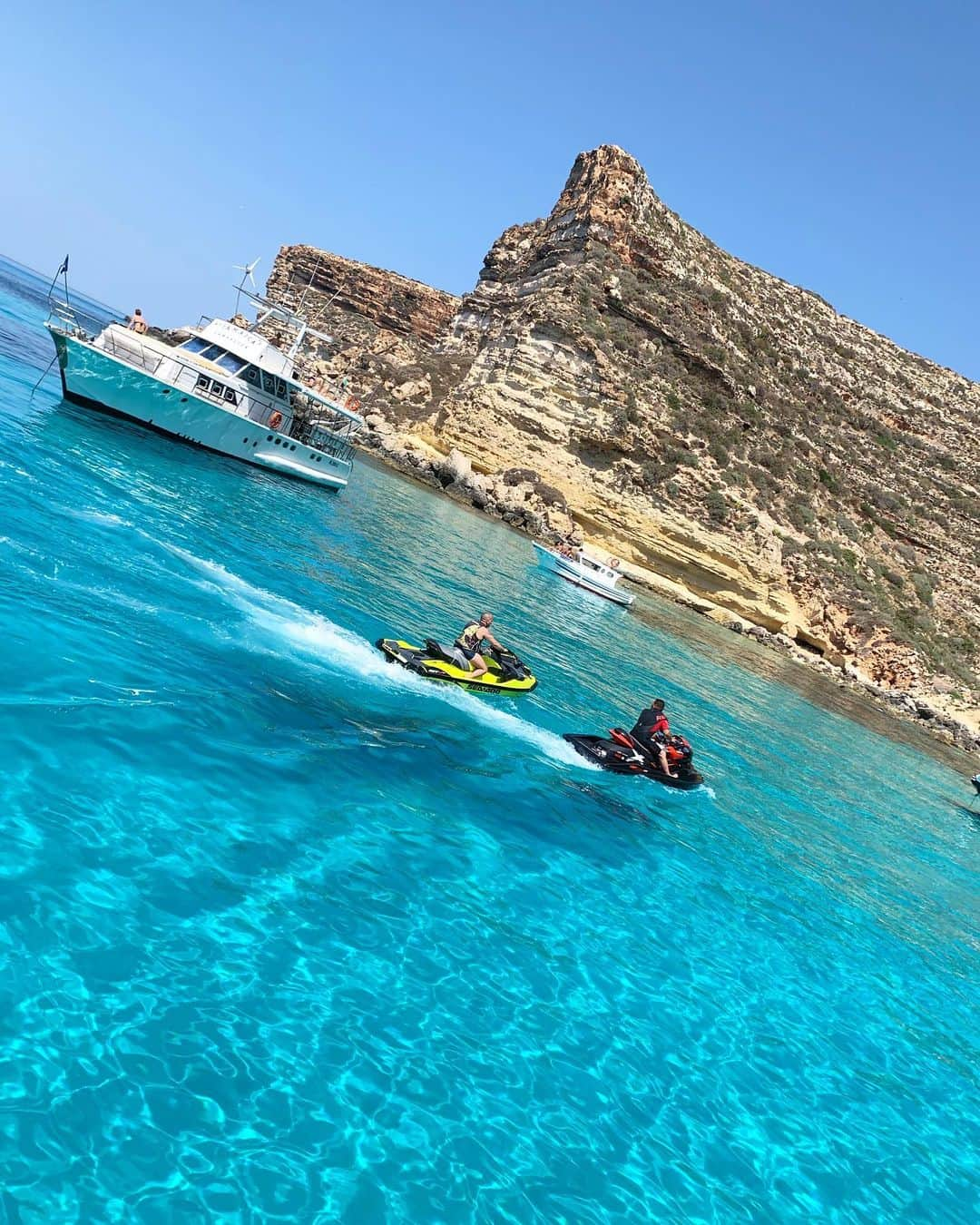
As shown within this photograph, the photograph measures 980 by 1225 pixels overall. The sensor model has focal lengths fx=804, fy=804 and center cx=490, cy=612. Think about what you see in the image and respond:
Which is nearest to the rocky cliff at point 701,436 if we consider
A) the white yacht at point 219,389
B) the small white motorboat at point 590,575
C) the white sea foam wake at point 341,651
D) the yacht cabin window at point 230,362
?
the small white motorboat at point 590,575

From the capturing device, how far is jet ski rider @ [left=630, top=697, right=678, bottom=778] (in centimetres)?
1675

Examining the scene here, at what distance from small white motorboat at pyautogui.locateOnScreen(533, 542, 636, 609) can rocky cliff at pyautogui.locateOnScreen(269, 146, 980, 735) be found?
1234cm

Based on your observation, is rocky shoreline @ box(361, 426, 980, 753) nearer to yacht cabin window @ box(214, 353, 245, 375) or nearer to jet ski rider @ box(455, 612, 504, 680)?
yacht cabin window @ box(214, 353, 245, 375)

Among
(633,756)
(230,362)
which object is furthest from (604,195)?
(633,756)

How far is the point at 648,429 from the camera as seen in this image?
58.2 meters

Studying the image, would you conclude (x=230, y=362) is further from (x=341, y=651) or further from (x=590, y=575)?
(x=341, y=651)

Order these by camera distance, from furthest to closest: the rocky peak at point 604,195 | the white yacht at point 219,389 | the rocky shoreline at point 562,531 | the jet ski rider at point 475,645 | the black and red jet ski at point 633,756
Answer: the rocky peak at point 604,195 → the rocky shoreline at point 562,531 → the white yacht at point 219,389 → the jet ski rider at point 475,645 → the black and red jet ski at point 633,756

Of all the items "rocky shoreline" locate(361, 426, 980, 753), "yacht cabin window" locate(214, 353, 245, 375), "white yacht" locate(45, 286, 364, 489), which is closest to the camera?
"white yacht" locate(45, 286, 364, 489)

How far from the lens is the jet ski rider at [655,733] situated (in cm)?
1675

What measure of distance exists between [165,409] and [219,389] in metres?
2.80

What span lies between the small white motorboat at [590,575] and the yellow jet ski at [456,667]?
24.1 meters

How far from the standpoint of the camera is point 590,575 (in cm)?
4194

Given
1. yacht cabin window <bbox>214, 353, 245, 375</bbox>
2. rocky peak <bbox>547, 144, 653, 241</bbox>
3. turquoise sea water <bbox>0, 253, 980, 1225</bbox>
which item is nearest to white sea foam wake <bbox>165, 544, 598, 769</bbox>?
turquoise sea water <bbox>0, 253, 980, 1225</bbox>

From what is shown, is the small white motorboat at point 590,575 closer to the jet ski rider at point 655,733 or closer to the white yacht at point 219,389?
the white yacht at point 219,389
